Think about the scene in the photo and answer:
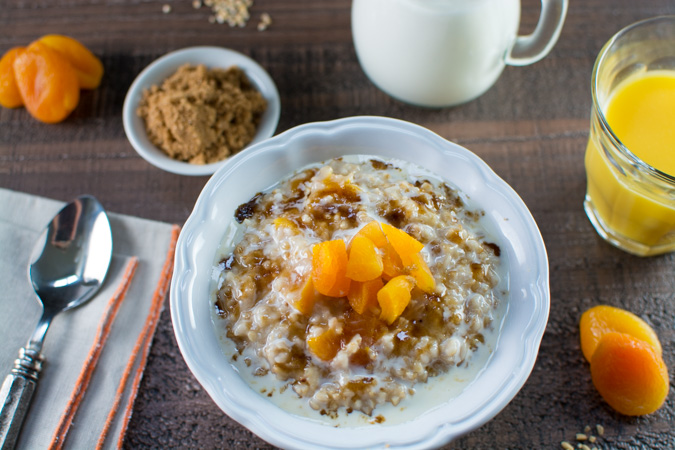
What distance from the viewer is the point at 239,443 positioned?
5.26 ft

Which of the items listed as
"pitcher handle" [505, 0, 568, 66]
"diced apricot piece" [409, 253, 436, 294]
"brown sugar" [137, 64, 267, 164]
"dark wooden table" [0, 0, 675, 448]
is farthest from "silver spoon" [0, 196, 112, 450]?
"pitcher handle" [505, 0, 568, 66]

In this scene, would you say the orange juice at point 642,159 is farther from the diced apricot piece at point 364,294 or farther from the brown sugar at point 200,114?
the brown sugar at point 200,114

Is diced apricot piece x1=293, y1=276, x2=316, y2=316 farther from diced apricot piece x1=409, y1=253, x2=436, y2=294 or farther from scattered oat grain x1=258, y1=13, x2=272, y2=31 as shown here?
scattered oat grain x1=258, y1=13, x2=272, y2=31

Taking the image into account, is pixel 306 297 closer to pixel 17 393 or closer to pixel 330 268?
pixel 330 268

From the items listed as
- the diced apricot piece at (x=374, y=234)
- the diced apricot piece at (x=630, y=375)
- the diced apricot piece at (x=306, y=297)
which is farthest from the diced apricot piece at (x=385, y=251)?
the diced apricot piece at (x=630, y=375)

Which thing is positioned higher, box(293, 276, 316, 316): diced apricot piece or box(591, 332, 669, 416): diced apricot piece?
box(293, 276, 316, 316): diced apricot piece

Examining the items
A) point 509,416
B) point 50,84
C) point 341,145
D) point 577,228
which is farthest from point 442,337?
point 50,84

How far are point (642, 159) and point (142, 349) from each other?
4.84 feet

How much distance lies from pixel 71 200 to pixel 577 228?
5.25 ft

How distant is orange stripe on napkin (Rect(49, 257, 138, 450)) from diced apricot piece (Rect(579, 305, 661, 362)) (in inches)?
51.7

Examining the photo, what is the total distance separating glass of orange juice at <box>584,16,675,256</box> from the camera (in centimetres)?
161

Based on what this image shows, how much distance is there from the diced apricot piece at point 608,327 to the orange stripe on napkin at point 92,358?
131cm

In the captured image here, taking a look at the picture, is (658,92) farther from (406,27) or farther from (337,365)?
(337,365)

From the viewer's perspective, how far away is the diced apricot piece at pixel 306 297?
1.32m
